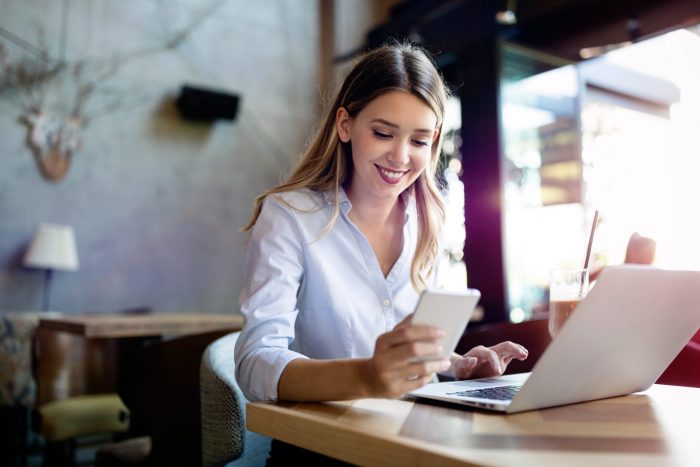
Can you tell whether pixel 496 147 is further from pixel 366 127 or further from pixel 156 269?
pixel 366 127

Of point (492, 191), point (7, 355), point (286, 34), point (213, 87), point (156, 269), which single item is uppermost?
point (286, 34)

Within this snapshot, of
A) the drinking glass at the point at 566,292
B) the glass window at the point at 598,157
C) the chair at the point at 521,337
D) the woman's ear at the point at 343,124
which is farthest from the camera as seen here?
the glass window at the point at 598,157

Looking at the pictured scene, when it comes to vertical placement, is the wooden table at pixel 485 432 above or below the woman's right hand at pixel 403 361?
below

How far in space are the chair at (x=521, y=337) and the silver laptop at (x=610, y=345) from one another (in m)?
0.55

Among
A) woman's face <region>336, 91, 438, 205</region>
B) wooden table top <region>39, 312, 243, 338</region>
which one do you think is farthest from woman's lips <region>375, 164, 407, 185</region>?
wooden table top <region>39, 312, 243, 338</region>

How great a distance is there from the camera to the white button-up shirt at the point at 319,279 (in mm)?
1152

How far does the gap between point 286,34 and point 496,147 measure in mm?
2618

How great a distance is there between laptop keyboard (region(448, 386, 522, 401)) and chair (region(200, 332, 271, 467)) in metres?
0.48

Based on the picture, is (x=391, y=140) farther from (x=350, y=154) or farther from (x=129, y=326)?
(x=129, y=326)

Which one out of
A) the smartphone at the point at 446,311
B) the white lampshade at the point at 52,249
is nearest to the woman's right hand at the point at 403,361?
the smartphone at the point at 446,311

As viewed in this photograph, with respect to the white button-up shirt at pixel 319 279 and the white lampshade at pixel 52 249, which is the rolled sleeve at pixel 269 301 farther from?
the white lampshade at pixel 52 249

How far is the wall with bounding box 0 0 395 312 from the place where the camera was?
15.1ft

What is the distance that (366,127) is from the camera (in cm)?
128

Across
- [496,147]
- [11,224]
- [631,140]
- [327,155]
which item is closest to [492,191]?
[496,147]
